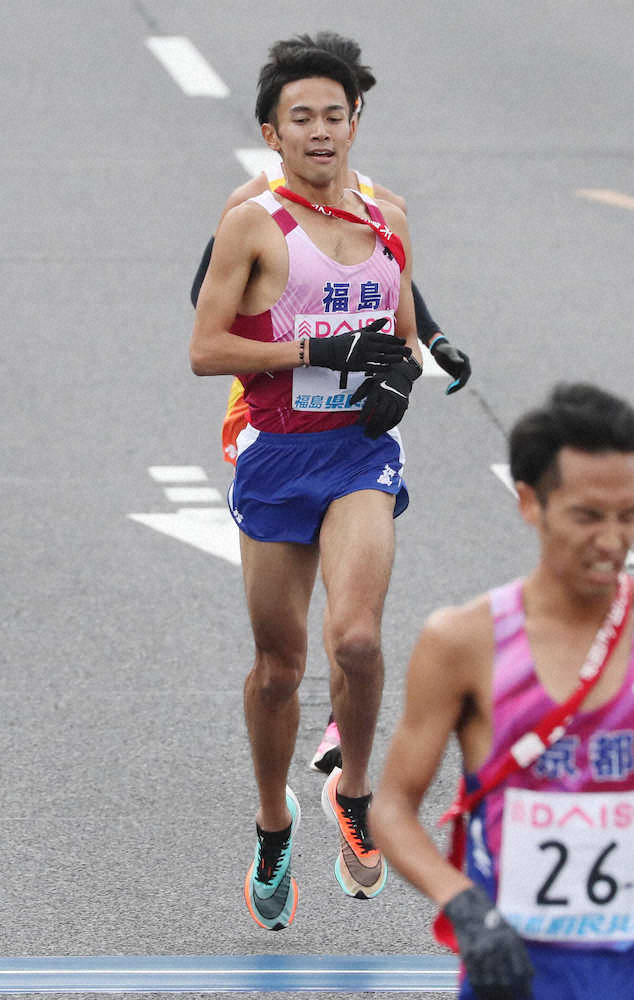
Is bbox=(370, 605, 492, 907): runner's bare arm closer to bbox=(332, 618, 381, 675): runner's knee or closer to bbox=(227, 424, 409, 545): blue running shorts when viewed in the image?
bbox=(332, 618, 381, 675): runner's knee

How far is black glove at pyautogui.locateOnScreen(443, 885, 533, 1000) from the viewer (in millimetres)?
3359

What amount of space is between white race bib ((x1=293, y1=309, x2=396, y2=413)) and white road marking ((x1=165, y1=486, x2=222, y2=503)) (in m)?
4.01

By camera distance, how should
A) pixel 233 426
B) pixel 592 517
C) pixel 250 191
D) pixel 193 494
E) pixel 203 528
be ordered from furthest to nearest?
pixel 193 494 → pixel 203 528 → pixel 250 191 → pixel 233 426 → pixel 592 517

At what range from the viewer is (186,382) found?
1191 cm

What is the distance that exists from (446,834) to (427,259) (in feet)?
27.0

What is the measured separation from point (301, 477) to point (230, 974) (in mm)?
1495

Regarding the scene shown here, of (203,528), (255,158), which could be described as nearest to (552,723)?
(203,528)

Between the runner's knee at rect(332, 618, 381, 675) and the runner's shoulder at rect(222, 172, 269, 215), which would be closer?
the runner's knee at rect(332, 618, 381, 675)

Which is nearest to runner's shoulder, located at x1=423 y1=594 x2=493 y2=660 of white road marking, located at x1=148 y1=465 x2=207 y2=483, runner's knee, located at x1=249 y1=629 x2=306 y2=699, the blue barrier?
the blue barrier

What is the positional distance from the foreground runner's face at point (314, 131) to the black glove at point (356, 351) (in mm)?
515

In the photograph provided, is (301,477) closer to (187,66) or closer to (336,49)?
(336,49)

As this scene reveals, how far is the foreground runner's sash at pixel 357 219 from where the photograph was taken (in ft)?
19.5

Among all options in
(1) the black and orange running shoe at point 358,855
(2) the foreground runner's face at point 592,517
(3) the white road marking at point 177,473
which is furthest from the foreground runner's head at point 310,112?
(3) the white road marking at point 177,473

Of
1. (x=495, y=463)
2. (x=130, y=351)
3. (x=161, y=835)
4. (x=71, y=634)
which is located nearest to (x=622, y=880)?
(x=161, y=835)
